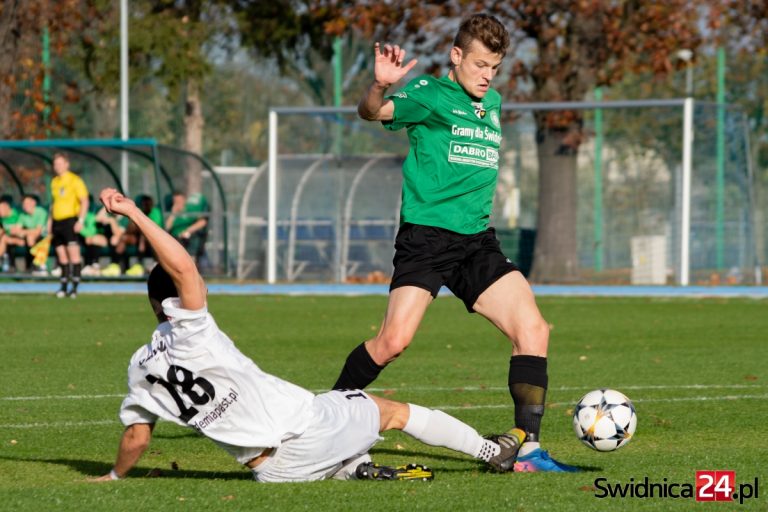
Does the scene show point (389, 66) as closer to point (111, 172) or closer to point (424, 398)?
point (424, 398)

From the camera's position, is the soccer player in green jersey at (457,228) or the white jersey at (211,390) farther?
the soccer player in green jersey at (457,228)

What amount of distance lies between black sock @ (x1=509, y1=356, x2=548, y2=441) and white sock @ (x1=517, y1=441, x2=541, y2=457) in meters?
0.09

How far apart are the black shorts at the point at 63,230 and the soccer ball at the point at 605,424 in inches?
596

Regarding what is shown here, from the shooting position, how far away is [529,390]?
6.84 metres

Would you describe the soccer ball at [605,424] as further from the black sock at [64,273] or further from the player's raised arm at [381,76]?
the black sock at [64,273]

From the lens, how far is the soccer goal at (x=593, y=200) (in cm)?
2555

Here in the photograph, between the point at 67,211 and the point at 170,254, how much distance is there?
15608 mm

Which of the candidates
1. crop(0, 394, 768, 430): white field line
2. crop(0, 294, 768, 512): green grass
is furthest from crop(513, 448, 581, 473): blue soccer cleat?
crop(0, 394, 768, 430): white field line

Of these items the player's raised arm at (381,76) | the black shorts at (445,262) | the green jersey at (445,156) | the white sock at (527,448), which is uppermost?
the player's raised arm at (381,76)

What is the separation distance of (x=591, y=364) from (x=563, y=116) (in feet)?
49.7

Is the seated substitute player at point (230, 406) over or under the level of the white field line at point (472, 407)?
over

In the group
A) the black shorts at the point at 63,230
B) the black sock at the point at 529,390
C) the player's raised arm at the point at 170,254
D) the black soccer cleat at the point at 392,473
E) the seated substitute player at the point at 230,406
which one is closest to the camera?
the player's raised arm at the point at 170,254

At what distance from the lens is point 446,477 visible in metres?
6.41

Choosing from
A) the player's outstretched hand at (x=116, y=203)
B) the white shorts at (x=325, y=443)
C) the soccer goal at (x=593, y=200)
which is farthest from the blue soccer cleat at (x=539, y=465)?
the soccer goal at (x=593, y=200)
